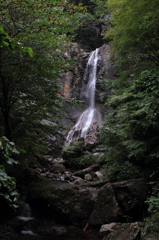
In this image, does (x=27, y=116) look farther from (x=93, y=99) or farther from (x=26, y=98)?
(x=93, y=99)

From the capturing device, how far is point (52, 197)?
21.1ft

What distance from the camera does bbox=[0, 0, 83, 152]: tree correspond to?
13.8ft

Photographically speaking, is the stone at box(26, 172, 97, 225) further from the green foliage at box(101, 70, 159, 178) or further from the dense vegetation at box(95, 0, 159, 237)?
the green foliage at box(101, 70, 159, 178)

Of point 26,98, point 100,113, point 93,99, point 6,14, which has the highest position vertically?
point 93,99

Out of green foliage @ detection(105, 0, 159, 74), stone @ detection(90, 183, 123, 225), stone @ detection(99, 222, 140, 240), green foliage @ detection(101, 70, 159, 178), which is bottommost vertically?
stone @ detection(99, 222, 140, 240)

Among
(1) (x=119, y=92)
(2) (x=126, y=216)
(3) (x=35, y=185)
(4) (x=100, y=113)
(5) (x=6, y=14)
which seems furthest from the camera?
(4) (x=100, y=113)

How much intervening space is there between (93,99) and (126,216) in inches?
762

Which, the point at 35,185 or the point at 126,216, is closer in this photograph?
the point at 126,216

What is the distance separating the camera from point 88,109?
23.5 meters

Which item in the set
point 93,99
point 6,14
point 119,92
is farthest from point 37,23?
point 93,99

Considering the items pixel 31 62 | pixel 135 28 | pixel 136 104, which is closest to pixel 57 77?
pixel 31 62

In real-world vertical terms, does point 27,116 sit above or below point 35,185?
above

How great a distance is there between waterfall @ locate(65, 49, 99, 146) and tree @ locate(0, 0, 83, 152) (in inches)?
520

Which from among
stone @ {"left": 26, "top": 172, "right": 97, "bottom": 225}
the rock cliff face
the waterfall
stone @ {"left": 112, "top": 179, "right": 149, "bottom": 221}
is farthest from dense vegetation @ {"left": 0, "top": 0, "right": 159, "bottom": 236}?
the rock cliff face
